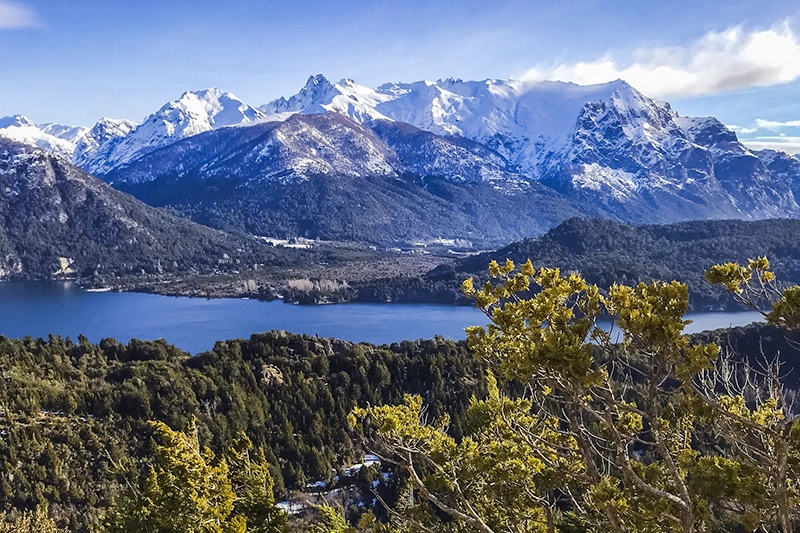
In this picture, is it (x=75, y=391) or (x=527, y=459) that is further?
(x=75, y=391)

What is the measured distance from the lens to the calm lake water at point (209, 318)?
9331 cm

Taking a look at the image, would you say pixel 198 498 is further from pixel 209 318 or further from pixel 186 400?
pixel 209 318

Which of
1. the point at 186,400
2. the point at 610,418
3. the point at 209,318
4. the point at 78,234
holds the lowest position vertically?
the point at 209,318

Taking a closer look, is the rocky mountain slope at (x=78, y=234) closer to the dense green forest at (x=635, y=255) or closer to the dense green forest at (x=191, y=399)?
the dense green forest at (x=635, y=255)

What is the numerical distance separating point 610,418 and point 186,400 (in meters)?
38.6

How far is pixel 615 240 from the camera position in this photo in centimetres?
15338

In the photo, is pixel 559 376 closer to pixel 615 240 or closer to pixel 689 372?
pixel 689 372

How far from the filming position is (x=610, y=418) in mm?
5875

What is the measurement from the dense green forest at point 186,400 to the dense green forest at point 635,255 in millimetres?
71058

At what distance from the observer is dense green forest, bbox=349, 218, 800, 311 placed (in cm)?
11931

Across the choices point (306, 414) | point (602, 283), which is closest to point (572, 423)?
point (306, 414)

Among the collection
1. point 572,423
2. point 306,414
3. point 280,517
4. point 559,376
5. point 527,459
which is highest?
point 559,376

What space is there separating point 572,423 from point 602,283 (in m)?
117

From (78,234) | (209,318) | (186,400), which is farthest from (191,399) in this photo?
(78,234)
